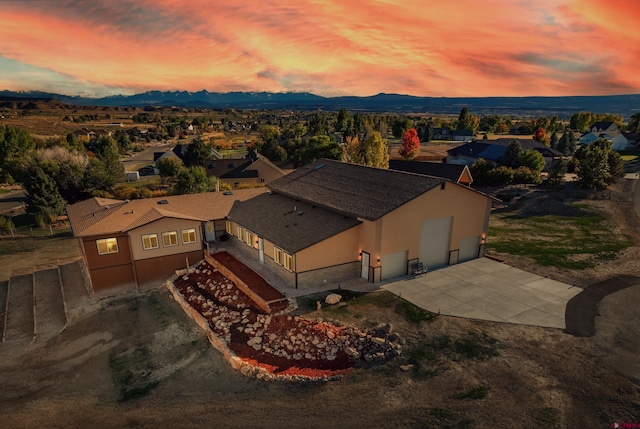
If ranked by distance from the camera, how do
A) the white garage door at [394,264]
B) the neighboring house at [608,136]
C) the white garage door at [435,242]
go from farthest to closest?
the neighboring house at [608,136], the white garage door at [435,242], the white garage door at [394,264]

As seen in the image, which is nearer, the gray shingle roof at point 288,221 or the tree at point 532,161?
the gray shingle roof at point 288,221

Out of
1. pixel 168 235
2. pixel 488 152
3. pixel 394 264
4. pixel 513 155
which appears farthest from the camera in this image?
pixel 488 152

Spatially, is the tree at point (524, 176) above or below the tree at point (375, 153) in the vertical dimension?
below

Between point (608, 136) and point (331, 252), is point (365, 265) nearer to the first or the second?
point (331, 252)

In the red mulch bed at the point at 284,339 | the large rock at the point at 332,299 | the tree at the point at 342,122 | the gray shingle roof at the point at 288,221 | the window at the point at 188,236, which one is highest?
the tree at the point at 342,122

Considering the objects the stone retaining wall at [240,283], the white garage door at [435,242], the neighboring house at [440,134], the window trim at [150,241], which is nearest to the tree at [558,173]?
the white garage door at [435,242]

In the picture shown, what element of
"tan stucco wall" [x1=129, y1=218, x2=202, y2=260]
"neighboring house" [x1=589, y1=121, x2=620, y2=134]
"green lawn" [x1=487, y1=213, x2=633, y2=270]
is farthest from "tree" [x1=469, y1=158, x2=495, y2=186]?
"neighboring house" [x1=589, y1=121, x2=620, y2=134]

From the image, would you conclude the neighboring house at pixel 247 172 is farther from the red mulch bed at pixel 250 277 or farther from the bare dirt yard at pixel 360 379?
the bare dirt yard at pixel 360 379

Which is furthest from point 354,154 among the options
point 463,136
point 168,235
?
point 463,136
